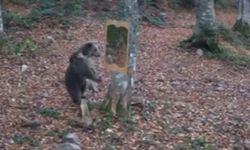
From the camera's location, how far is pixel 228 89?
37.0 feet

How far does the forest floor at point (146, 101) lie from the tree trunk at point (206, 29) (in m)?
0.51

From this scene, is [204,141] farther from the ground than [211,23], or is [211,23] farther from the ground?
[211,23]

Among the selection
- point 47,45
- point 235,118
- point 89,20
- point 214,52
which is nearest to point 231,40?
point 214,52

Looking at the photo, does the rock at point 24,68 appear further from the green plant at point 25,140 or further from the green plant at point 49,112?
the green plant at point 25,140

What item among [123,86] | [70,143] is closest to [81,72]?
[123,86]

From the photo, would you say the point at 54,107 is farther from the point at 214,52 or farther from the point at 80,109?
the point at 214,52

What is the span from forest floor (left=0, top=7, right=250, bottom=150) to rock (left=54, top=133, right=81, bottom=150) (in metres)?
0.26

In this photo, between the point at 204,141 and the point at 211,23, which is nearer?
the point at 204,141

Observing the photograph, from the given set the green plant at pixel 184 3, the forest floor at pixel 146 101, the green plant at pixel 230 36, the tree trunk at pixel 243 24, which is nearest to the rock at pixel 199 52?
the forest floor at pixel 146 101

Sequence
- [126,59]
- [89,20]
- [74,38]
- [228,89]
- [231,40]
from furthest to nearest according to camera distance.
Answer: [231,40], [89,20], [74,38], [228,89], [126,59]

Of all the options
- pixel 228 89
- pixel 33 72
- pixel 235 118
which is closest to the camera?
pixel 235 118

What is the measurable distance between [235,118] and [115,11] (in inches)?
347

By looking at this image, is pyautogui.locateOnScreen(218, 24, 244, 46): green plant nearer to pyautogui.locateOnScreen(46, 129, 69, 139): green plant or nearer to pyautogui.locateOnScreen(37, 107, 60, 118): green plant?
pyautogui.locateOnScreen(37, 107, 60, 118): green plant

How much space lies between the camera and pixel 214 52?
1412 centimetres
